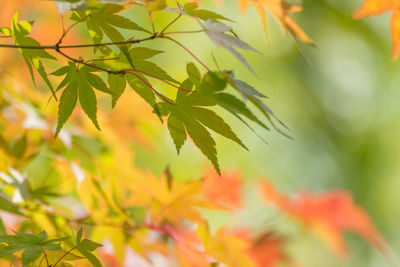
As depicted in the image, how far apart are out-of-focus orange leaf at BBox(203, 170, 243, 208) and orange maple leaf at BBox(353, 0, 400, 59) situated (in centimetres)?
57

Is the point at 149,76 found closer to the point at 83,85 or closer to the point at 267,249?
the point at 83,85

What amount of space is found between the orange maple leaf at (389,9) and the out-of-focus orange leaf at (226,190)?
57 centimetres

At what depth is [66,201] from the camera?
88cm

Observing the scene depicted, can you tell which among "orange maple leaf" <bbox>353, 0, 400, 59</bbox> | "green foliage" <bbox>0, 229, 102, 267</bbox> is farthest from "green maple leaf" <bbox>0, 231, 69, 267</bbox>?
"orange maple leaf" <bbox>353, 0, 400, 59</bbox>

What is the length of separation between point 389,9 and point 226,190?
0.63 metres

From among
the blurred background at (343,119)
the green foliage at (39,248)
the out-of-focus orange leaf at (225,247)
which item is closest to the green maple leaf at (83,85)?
the green foliage at (39,248)

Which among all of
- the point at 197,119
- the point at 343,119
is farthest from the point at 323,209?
the point at 343,119

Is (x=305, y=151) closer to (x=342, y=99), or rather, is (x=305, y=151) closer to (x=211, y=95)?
(x=342, y=99)

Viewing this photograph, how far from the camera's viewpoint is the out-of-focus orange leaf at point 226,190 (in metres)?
1.16

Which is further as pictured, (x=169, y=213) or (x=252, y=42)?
(x=252, y=42)

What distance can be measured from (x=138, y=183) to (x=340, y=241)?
0.69 metres

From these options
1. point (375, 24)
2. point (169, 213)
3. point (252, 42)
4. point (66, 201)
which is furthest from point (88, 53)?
point (375, 24)

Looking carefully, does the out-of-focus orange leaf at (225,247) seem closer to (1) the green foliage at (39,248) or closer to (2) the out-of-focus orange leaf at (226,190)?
(1) the green foliage at (39,248)

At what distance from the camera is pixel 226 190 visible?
46.6 inches
